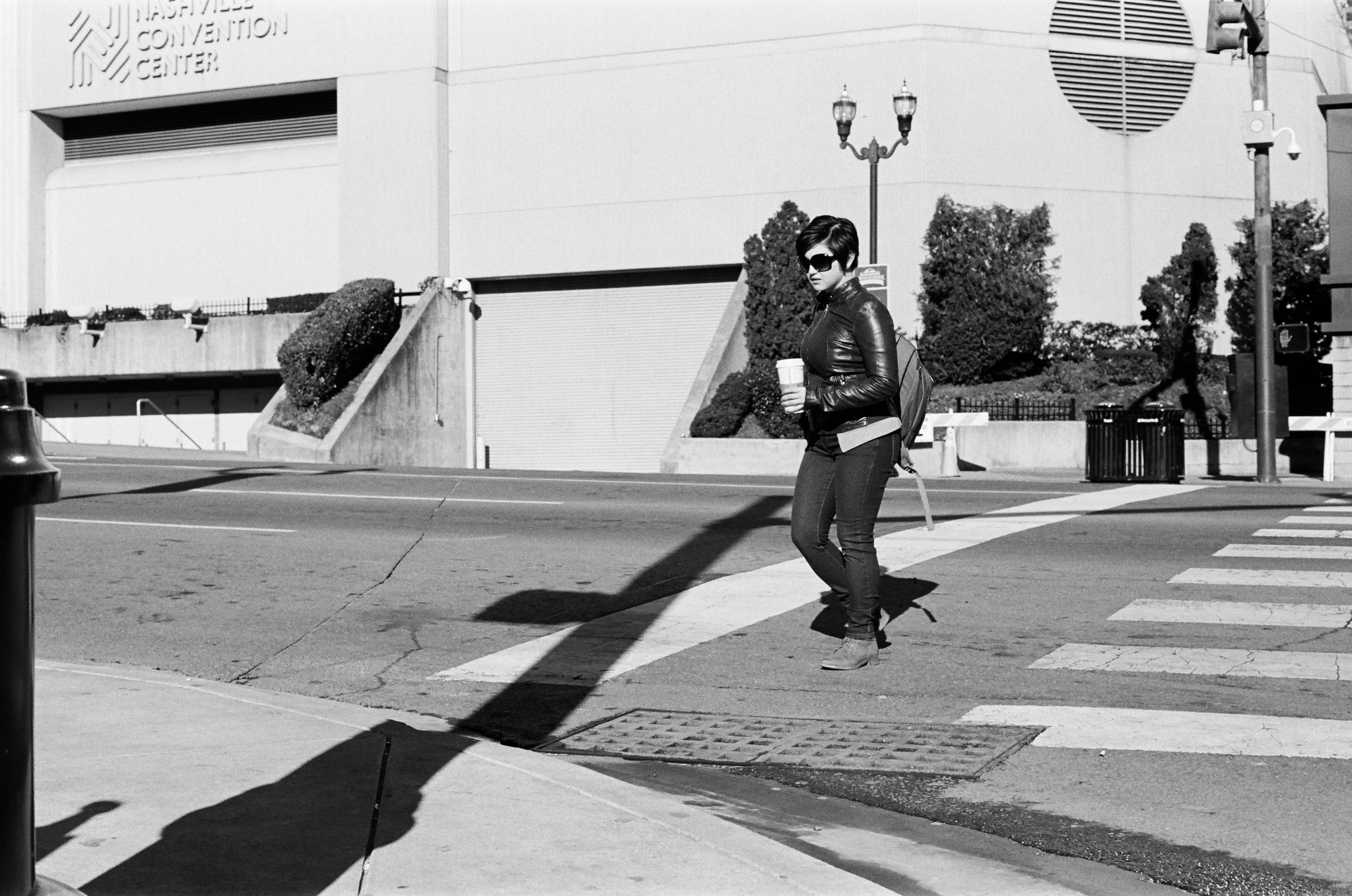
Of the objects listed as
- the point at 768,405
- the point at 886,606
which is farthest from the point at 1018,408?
the point at 886,606

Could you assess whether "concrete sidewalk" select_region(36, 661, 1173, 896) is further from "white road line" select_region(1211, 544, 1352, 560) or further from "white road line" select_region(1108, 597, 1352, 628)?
"white road line" select_region(1211, 544, 1352, 560)

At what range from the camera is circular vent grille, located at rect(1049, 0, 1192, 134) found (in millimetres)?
31906

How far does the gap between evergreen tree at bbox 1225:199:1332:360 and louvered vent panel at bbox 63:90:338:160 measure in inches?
838

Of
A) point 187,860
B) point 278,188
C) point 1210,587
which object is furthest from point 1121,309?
point 187,860

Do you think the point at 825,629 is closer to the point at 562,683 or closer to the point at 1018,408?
the point at 562,683

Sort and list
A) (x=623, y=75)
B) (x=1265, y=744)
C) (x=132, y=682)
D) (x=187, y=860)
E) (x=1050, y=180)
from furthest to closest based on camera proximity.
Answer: (x=623, y=75)
(x=1050, y=180)
(x=132, y=682)
(x=1265, y=744)
(x=187, y=860)

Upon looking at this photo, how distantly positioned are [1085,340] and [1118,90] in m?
5.49

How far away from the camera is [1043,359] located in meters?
30.5

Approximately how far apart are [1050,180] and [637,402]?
10.00 m

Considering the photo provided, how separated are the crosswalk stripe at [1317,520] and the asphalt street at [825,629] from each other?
19 centimetres

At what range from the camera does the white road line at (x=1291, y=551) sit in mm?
10641

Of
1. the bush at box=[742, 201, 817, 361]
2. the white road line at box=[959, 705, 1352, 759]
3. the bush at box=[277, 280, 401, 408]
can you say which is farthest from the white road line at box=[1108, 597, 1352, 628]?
the bush at box=[277, 280, 401, 408]

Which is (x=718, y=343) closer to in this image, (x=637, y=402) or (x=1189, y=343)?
(x=637, y=402)

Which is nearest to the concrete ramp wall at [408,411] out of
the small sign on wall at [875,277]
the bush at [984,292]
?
the small sign on wall at [875,277]
